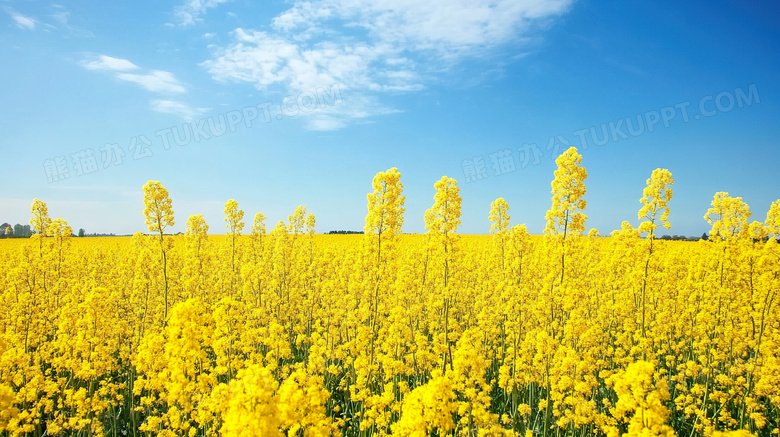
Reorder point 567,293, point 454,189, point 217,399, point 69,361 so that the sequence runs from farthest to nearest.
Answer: point 454,189
point 567,293
point 69,361
point 217,399

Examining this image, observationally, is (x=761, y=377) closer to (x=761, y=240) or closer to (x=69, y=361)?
(x=761, y=240)

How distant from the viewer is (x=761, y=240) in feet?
27.0

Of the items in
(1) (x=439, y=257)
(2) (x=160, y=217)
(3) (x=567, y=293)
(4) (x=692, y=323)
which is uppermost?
(2) (x=160, y=217)

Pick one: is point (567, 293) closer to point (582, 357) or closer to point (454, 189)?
point (582, 357)

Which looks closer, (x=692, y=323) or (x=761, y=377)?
(x=761, y=377)

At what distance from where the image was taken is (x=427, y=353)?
19.4ft

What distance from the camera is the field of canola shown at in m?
4.11

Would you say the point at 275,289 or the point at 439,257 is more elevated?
the point at 439,257

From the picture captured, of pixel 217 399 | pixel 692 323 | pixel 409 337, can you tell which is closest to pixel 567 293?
pixel 409 337

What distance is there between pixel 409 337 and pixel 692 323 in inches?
268

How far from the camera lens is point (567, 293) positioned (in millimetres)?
6320

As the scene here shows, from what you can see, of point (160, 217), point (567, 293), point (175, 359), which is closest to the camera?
point (175, 359)

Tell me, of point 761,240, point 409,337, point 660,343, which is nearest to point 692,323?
point 660,343

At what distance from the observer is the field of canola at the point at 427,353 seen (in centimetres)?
411
